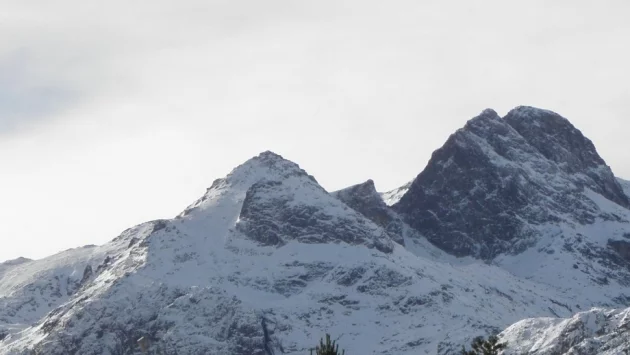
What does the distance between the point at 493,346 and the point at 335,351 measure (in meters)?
25.2

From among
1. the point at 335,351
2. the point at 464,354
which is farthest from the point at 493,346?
the point at 335,351

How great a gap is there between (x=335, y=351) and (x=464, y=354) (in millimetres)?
23674

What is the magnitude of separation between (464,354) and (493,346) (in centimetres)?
277

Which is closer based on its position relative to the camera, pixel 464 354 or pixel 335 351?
pixel 335 351

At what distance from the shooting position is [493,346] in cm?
15925

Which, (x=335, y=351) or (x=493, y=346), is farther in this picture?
(x=493, y=346)

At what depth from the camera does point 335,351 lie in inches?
5468

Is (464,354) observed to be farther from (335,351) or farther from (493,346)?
(335,351)
